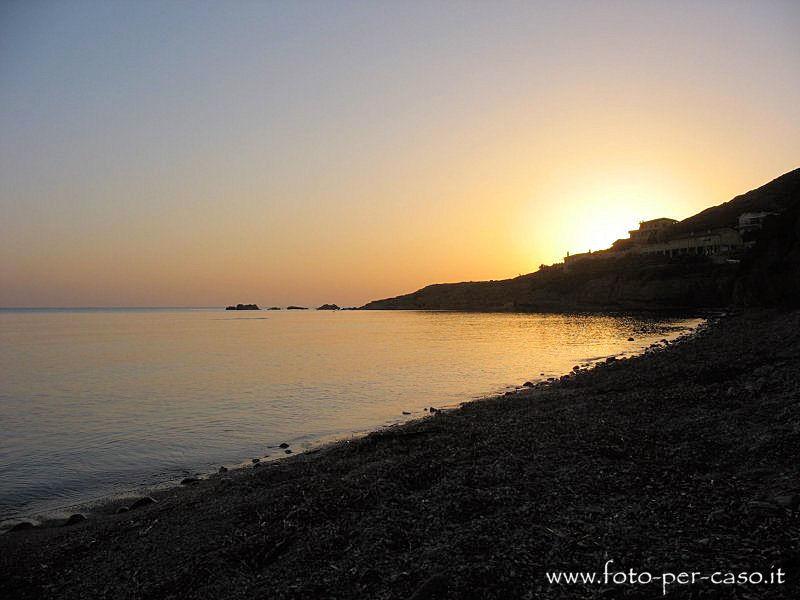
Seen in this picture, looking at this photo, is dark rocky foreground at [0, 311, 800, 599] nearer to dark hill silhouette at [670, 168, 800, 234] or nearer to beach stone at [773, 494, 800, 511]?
beach stone at [773, 494, 800, 511]

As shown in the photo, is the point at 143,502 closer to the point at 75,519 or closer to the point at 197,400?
the point at 75,519

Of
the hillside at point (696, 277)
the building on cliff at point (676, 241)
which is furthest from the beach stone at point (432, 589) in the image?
the building on cliff at point (676, 241)

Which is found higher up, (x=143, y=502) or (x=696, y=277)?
(x=696, y=277)

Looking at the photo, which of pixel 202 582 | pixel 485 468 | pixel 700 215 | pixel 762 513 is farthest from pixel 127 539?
pixel 700 215

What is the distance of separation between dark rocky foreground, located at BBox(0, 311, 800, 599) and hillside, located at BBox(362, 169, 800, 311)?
191 feet

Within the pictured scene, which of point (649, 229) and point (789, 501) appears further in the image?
point (649, 229)

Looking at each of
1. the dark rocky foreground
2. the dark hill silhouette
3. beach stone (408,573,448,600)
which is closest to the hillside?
the dark hill silhouette

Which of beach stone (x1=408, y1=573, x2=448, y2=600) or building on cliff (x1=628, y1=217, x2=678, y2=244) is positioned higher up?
building on cliff (x1=628, y1=217, x2=678, y2=244)

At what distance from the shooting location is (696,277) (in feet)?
380

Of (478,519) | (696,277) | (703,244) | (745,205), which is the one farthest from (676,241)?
(478,519)

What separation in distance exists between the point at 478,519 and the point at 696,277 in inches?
5107

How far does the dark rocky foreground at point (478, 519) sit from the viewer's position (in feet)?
22.7

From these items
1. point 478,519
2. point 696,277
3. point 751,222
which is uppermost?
point 751,222

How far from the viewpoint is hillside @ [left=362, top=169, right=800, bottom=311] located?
6059 centimetres
